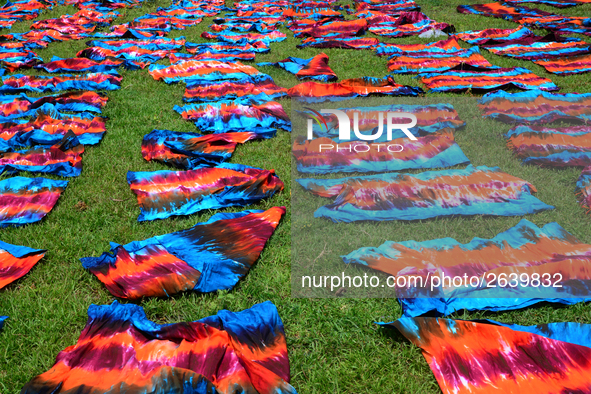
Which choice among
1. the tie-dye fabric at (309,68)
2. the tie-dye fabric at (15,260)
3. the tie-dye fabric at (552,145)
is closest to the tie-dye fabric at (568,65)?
the tie-dye fabric at (552,145)

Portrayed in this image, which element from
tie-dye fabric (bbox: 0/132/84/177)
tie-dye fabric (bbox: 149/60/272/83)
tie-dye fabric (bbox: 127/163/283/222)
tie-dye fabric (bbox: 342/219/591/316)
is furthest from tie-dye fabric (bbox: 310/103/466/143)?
tie-dye fabric (bbox: 0/132/84/177)

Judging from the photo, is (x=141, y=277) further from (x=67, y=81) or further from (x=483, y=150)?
(x=67, y=81)

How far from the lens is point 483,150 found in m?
3.77

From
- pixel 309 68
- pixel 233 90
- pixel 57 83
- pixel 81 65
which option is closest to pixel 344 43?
pixel 309 68

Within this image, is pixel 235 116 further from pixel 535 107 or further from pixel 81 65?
pixel 535 107

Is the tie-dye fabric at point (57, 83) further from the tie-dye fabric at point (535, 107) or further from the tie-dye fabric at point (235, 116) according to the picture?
the tie-dye fabric at point (535, 107)

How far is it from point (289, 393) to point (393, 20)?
7965 mm

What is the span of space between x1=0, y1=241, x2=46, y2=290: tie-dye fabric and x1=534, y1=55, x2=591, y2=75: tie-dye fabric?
619 cm

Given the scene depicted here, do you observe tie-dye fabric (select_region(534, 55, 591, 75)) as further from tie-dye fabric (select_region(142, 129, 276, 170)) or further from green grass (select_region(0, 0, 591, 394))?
tie-dye fabric (select_region(142, 129, 276, 170))

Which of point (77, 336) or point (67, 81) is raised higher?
point (67, 81)

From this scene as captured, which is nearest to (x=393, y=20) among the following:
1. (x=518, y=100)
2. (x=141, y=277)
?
(x=518, y=100)

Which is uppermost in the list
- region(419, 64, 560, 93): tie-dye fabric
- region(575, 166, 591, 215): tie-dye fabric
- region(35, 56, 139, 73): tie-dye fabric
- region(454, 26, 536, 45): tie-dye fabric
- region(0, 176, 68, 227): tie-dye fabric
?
region(35, 56, 139, 73): tie-dye fabric

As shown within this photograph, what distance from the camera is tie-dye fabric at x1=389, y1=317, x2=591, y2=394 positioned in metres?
1.77

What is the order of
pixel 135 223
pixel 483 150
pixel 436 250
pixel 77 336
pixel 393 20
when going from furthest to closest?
pixel 393 20
pixel 483 150
pixel 135 223
pixel 436 250
pixel 77 336
